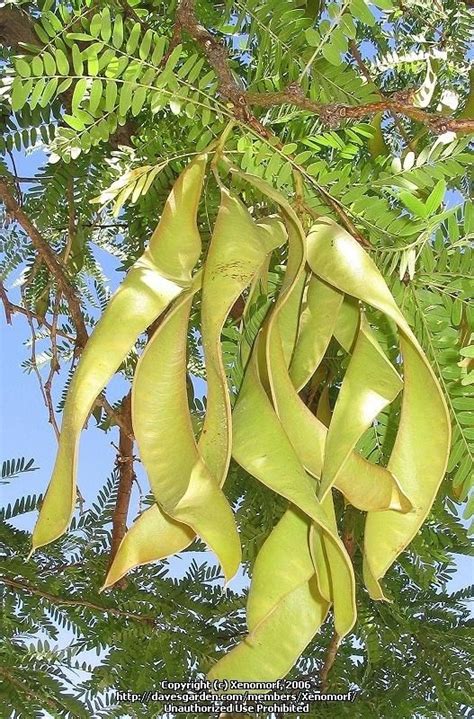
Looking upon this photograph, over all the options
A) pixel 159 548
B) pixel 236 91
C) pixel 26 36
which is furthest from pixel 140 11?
pixel 159 548

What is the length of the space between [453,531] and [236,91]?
0.59 m

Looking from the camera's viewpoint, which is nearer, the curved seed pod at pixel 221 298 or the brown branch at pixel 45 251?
the curved seed pod at pixel 221 298

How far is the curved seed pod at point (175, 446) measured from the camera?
438 mm

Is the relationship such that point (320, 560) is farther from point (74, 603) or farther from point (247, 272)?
point (74, 603)

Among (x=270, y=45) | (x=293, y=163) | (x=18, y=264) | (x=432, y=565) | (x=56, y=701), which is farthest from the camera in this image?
(x=18, y=264)

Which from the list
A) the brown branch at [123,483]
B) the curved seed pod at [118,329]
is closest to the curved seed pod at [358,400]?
the curved seed pod at [118,329]

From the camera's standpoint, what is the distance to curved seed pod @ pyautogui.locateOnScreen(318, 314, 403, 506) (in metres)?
0.45

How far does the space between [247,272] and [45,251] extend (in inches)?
22.7

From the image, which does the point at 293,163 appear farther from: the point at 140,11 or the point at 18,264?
the point at 18,264

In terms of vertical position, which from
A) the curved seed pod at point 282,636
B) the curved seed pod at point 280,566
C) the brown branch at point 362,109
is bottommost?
the curved seed pod at point 282,636

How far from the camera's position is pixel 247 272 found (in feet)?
1.46

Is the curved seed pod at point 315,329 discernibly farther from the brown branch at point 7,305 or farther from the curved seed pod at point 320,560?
the brown branch at point 7,305

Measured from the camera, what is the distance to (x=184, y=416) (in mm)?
462

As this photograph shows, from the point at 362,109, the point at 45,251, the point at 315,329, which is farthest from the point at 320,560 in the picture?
the point at 45,251
